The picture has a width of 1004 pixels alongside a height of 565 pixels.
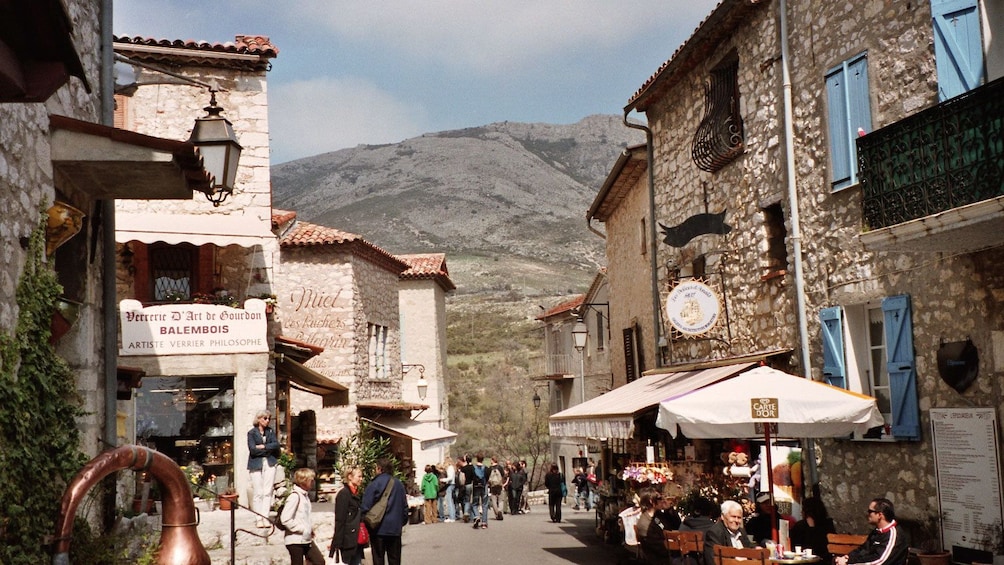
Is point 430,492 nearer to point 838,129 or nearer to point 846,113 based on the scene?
point 838,129

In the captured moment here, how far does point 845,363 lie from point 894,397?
39.3 inches

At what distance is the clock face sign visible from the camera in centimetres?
1441

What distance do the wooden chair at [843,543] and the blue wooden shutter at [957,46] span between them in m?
4.47

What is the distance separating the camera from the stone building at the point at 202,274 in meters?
16.6

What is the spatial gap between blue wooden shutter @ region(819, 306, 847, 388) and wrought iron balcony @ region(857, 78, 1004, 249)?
2.10m

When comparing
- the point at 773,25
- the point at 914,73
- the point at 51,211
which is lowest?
A: the point at 51,211

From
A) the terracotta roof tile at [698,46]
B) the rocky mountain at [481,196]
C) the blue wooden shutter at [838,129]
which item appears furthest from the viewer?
the rocky mountain at [481,196]

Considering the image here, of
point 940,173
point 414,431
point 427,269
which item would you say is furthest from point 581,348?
point 940,173

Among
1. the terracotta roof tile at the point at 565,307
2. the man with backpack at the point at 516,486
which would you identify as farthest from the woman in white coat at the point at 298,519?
the terracotta roof tile at the point at 565,307

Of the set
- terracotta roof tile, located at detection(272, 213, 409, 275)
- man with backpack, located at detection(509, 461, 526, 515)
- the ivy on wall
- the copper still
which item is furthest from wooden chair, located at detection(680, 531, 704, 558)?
man with backpack, located at detection(509, 461, 526, 515)

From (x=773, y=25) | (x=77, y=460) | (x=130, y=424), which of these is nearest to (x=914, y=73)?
(x=773, y=25)

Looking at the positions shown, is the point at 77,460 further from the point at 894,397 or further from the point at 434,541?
the point at 434,541

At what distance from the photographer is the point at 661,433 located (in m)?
17.2

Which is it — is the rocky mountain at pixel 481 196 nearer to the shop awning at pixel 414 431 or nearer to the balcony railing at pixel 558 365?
the balcony railing at pixel 558 365
